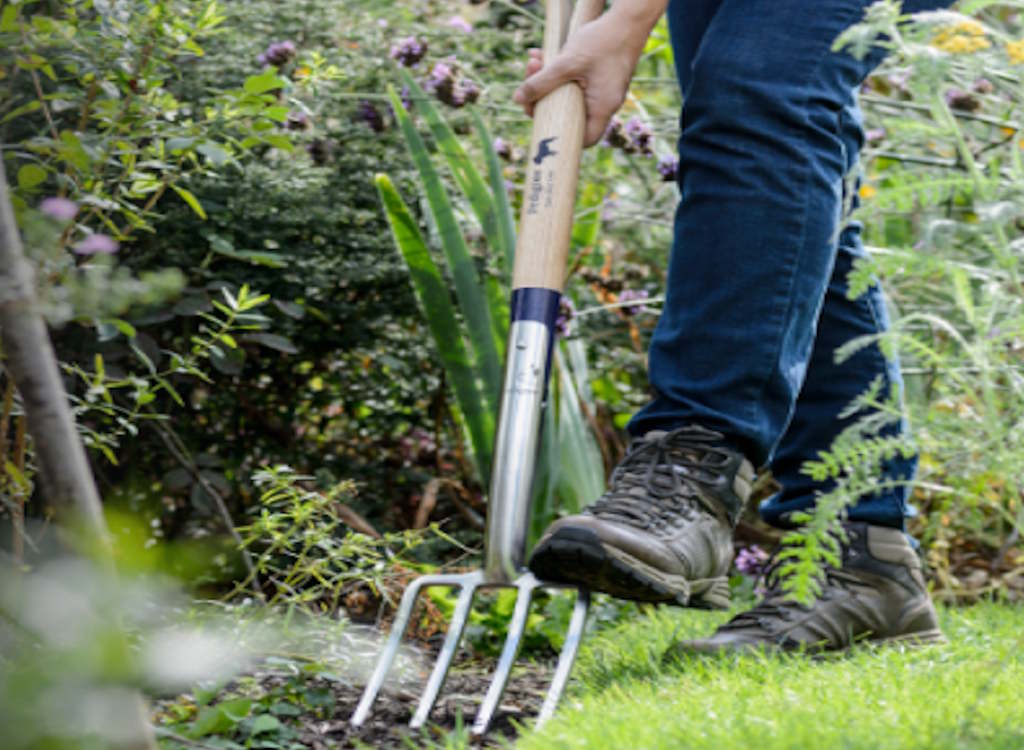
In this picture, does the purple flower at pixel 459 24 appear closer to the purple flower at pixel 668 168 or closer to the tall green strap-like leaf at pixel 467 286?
the tall green strap-like leaf at pixel 467 286

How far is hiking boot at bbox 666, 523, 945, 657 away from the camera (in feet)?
5.54

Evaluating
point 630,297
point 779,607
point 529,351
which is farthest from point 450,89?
point 779,607

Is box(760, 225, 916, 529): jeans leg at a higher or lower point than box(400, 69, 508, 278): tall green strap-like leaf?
lower

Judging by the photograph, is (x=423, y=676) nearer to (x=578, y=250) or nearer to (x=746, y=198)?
(x=746, y=198)

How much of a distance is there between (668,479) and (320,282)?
1024 millimetres

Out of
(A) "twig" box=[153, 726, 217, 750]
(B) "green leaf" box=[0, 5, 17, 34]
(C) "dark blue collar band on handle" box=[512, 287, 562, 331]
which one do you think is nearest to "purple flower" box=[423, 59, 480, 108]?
(C) "dark blue collar band on handle" box=[512, 287, 562, 331]

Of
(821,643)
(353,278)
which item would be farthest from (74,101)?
(821,643)

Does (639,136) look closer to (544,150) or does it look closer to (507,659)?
(544,150)

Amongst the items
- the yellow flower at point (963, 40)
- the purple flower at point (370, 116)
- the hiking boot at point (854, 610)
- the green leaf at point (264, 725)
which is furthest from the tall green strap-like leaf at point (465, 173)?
the yellow flower at point (963, 40)

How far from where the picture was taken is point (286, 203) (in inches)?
92.7

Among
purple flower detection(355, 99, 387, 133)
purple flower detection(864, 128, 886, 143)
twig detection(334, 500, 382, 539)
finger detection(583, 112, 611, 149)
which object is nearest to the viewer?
finger detection(583, 112, 611, 149)

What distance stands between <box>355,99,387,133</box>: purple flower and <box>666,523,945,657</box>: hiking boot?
1.37 meters

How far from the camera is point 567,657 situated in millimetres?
1475

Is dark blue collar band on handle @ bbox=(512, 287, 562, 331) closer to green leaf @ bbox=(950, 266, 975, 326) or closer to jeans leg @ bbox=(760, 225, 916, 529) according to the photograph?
jeans leg @ bbox=(760, 225, 916, 529)
